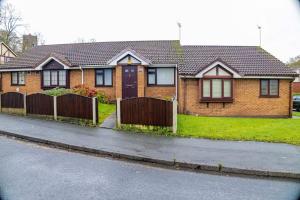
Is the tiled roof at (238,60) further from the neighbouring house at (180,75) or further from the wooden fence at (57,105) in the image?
the wooden fence at (57,105)

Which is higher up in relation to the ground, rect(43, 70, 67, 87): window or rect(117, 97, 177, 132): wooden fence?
rect(43, 70, 67, 87): window

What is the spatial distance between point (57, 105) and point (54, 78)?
362 inches

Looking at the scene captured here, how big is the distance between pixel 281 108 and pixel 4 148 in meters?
16.9

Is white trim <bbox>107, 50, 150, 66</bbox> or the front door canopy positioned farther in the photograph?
white trim <bbox>107, 50, 150, 66</bbox>

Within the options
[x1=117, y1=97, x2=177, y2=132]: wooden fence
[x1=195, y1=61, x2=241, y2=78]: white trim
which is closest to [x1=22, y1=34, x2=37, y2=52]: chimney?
[x1=195, y1=61, x2=241, y2=78]: white trim

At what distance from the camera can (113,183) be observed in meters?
6.11

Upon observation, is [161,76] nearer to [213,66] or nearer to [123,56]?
[123,56]

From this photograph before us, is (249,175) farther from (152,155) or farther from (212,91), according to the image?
(212,91)

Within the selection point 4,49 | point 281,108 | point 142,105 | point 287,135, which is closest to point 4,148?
point 142,105

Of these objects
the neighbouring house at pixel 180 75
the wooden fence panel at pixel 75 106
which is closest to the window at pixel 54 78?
the neighbouring house at pixel 180 75

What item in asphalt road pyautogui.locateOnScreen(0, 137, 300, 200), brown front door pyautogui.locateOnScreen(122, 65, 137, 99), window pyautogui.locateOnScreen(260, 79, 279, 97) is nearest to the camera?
asphalt road pyautogui.locateOnScreen(0, 137, 300, 200)

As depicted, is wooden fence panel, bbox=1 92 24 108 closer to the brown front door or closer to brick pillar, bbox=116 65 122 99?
brick pillar, bbox=116 65 122 99

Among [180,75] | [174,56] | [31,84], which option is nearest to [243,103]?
[180,75]

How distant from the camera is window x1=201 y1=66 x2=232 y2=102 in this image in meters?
19.5
